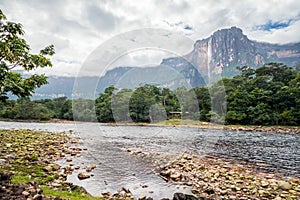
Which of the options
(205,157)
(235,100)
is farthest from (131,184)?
(235,100)

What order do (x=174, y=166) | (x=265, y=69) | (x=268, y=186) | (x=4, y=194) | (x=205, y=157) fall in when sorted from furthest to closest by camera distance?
(x=265, y=69), (x=205, y=157), (x=174, y=166), (x=268, y=186), (x=4, y=194)

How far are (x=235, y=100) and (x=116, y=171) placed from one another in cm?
3434

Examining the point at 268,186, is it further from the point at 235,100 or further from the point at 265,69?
the point at 265,69

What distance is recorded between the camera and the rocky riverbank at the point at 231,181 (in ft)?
21.3

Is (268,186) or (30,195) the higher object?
(30,195)

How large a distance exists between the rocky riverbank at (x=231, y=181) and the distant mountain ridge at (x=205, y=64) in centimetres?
441

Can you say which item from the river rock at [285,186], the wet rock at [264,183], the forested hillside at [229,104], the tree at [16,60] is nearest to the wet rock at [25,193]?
the tree at [16,60]

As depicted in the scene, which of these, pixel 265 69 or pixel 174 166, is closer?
pixel 174 166

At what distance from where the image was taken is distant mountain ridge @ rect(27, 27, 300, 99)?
38.0 feet

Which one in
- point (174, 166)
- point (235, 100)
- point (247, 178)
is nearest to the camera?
point (247, 178)

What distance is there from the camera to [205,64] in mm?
24375

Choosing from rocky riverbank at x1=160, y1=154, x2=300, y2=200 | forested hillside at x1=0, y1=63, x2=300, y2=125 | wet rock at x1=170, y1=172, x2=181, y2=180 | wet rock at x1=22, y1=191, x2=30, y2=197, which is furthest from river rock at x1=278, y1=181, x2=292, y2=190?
forested hillside at x1=0, y1=63, x2=300, y2=125

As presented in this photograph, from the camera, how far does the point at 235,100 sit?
128 ft

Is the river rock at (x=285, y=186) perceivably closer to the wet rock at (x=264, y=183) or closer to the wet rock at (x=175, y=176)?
the wet rock at (x=264, y=183)
